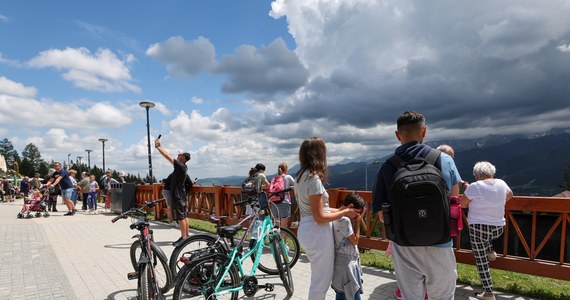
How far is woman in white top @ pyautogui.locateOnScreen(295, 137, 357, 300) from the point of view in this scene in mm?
3129

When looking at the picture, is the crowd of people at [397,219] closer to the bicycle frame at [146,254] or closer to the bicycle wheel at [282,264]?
the bicycle frame at [146,254]

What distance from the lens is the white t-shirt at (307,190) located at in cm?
310

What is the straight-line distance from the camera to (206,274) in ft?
12.9

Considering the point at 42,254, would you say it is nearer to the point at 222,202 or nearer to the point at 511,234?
the point at 222,202

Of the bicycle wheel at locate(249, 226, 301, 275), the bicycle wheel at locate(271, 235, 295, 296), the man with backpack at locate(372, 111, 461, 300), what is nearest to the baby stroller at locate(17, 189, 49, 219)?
the bicycle wheel at locate(249, 226, 301, 275)

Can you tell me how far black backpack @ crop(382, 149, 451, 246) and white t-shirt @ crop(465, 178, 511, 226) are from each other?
2.08m

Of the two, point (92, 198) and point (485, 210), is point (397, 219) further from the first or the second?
point (92, 198)

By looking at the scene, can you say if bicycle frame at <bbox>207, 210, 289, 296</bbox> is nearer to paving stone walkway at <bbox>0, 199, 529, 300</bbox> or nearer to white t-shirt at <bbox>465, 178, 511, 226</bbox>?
paving stone walkway at <bbox>0, 199, 529, 300</bbox>

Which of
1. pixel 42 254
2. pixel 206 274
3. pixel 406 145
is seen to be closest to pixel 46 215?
pixel 42 254

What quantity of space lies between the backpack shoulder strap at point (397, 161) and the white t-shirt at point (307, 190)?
0.71m

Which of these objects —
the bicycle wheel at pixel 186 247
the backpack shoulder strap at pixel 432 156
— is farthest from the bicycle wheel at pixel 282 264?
the backpack shoulder strap at pixel 432 156

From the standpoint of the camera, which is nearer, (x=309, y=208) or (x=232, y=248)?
(x=309, y=208)

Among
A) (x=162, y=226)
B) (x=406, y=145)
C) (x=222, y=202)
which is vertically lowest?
(x=162, y=226)

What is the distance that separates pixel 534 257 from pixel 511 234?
1.21 metres
